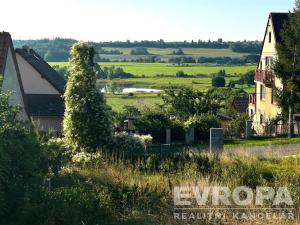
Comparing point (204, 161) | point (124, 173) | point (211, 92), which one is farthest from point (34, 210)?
point (211, 92)

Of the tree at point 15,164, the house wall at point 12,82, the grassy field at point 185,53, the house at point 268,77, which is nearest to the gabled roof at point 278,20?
the house at point 268,77

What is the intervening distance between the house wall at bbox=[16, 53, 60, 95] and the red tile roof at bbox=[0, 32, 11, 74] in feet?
60.8

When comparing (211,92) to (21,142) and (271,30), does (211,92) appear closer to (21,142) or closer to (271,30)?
(271,30)

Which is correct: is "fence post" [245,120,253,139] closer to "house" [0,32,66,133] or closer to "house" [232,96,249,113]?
"house" [0,32,66,133]

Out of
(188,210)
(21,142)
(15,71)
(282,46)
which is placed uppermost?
(282,46)

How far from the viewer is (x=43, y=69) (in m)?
38.9

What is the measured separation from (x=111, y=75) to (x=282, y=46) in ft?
253

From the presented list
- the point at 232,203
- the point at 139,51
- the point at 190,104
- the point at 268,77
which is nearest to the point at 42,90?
the point at 190,104

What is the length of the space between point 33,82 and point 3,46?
63.8 ft

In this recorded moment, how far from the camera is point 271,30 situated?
4309 centimetres

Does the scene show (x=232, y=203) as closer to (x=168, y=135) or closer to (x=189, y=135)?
(x=168, y=135)

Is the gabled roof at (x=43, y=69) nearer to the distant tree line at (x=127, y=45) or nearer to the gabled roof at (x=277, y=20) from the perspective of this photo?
the gabled roof at (x=277, y=20)

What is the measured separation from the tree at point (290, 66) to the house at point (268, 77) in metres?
4.82

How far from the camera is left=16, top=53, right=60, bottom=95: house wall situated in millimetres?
36656
